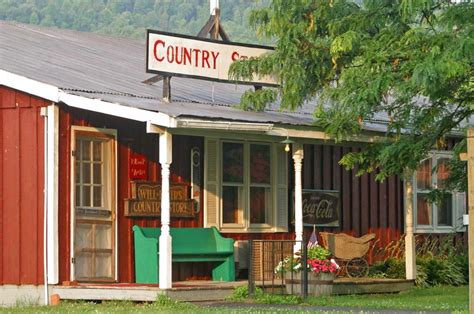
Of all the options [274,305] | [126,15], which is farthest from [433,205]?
[126,15]

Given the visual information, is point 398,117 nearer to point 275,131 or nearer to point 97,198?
point 275,131

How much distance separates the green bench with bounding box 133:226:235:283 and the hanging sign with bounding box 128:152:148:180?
895 millimetres

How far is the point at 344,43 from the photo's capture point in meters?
19.5

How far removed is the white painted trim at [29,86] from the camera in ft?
68.7

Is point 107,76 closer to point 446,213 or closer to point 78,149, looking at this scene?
point 78,149

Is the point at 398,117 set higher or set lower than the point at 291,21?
lower

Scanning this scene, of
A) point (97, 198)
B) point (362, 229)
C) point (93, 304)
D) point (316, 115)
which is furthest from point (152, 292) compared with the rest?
point (362, 229)

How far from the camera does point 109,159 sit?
2228cm

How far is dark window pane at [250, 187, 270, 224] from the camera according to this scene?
24.8 m

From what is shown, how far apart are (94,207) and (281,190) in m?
4.46

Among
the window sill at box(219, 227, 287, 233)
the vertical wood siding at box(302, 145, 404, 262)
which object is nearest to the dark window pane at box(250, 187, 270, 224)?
the window sill at box(219, 227, 287, 233)

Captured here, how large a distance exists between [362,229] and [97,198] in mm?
7172

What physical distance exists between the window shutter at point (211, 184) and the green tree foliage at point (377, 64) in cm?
186

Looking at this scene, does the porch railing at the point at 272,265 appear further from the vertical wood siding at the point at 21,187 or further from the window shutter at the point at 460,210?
the window shutter at the point at 460,210
